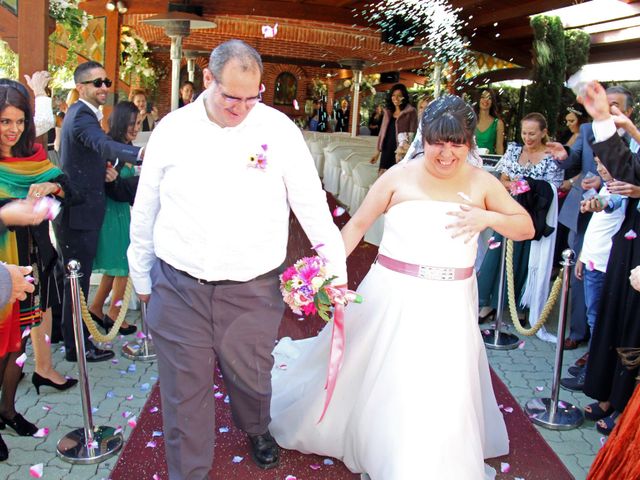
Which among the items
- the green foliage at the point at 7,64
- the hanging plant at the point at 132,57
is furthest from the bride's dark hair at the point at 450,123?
the hanging plant at the point at 132,57

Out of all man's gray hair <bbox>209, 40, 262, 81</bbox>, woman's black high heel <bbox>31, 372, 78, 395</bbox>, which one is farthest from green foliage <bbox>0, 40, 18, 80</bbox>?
man's gray hair <bbox>209, 40, 262, 81</bbox>

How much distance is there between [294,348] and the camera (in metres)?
4.71

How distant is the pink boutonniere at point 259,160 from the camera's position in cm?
287

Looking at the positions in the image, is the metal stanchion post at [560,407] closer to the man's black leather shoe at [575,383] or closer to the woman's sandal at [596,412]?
the woman's sandal at [596,412]

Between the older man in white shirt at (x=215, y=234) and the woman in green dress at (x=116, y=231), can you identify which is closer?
the older man in white shirt at (x=215, y=234)

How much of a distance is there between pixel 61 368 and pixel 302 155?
2811mm

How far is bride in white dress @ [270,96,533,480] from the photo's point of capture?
121 inches

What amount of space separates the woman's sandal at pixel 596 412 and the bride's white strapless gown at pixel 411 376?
3.66 ft

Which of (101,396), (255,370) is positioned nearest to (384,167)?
(101,396)

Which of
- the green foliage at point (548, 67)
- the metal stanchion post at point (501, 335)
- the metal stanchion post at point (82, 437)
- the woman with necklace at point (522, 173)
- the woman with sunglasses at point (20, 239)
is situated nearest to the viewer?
the woman with sunglasses at point (20, 239)

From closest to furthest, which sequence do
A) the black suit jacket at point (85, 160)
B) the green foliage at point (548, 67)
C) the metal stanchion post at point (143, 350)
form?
the black suit jacket at point (85, 160)
the metal stanchion post at point (143, 350)
the green foliage at point (548, 67)

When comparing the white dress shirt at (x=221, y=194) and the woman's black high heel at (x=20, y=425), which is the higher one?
the white dress shirt at (x=221, y=194)

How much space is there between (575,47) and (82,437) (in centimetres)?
959

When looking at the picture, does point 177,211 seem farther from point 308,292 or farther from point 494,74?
point 494,74
